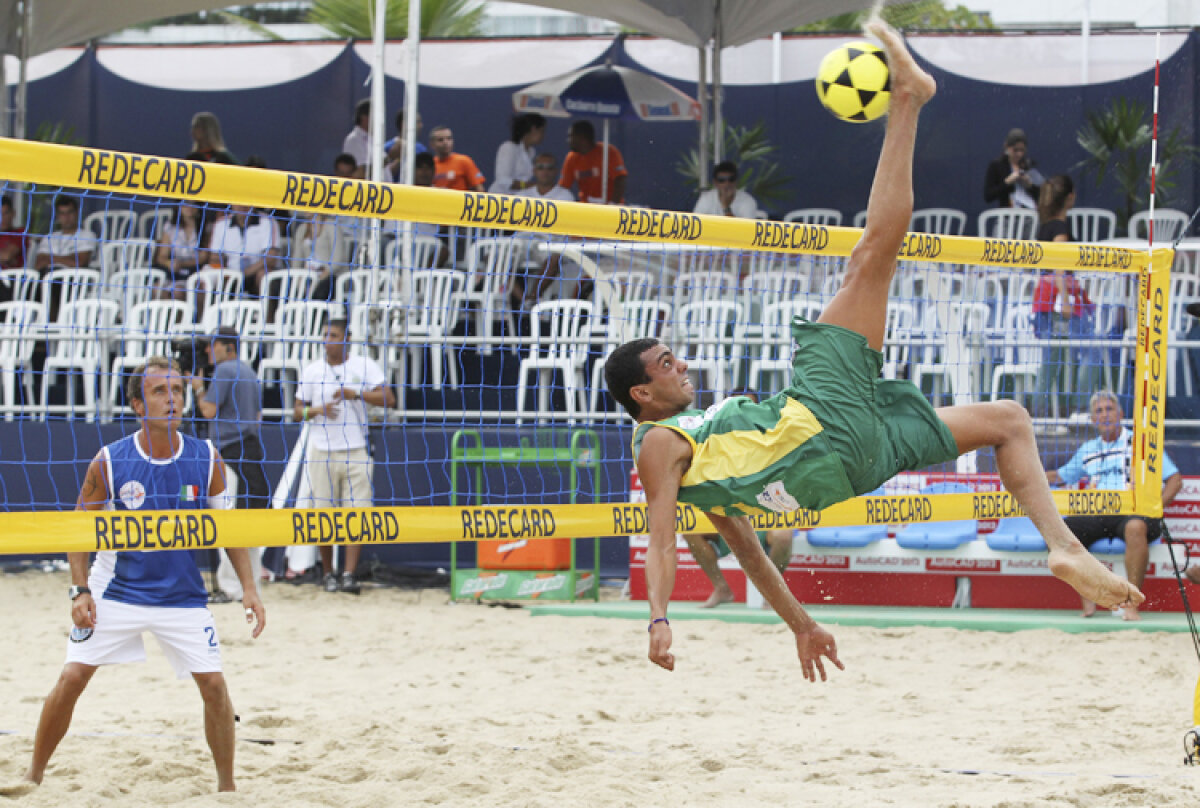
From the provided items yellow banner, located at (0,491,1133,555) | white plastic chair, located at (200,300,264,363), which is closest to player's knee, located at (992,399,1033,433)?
yellow banner, located at (0,491,1133,555)

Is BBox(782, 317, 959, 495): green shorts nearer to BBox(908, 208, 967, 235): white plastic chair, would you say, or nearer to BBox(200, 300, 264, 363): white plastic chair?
BBox(200, 300, 264, 363): white plastic chair

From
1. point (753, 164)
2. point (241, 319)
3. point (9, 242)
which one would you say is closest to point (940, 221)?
point (753, 164)

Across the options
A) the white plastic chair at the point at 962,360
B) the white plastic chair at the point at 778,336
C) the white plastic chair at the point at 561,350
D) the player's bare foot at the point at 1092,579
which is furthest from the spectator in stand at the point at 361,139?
the player's bare foot at the point at 1092,579

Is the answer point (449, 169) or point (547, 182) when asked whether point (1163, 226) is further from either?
point (449, 169)

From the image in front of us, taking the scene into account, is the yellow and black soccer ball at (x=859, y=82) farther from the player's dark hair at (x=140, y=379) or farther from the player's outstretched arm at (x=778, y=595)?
the player's dark hair at (x=140, y=379)

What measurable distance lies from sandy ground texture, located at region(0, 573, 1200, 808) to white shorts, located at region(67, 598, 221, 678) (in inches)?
17.6

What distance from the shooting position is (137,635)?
440 centimetres

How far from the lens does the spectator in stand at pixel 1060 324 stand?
8.35 metres

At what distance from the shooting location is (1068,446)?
8.28 metres

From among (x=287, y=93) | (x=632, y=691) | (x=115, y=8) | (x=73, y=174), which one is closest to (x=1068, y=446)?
(x=632, y=691)

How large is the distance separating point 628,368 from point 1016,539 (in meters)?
4.78

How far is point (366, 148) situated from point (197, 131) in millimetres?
1477

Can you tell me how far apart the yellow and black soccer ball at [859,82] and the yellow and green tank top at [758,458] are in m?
0.86

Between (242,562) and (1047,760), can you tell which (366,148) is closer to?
(242,562)
